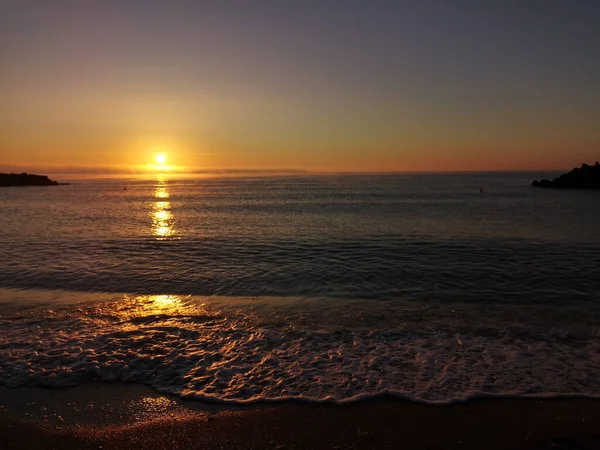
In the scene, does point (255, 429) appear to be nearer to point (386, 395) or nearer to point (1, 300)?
point (386, 395)

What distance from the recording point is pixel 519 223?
37.1m

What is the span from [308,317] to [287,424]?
5.94 m

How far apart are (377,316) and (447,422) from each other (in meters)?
5.99

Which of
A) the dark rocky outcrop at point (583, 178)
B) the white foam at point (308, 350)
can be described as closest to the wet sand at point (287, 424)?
the white foam at point (308, 350)

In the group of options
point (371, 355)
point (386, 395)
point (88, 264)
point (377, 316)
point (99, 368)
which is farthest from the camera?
point (88, 264)

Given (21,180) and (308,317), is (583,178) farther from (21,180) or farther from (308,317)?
(21,180)

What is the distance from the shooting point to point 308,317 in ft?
42.8

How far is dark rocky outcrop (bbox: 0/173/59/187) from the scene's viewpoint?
5404 inches

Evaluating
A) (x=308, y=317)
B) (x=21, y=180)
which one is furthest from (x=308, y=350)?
(x=21, y=180)

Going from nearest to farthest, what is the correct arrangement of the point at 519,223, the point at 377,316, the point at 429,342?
the point at 429,342 < the point at 377,316 < the point at 519,223

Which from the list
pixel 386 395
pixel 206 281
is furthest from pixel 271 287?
pixel 386 395

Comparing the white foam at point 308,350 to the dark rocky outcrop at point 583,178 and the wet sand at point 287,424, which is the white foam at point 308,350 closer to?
the wet sand at point 287,424

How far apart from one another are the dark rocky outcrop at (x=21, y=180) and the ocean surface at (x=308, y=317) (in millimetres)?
135759

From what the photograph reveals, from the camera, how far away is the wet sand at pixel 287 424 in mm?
6590
